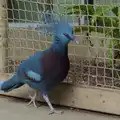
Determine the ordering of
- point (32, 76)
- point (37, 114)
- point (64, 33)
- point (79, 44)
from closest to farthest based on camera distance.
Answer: point (64, 33) < point (32, 76) < point (37, 114) < point (79, 44)

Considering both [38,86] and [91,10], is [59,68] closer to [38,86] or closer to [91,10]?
[38,86]

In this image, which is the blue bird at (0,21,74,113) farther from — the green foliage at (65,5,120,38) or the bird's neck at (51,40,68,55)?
the green foliage at (65,5,120,38)

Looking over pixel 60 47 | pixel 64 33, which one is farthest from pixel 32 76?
pixel 64 33

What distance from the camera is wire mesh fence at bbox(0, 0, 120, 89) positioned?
11.9 ft

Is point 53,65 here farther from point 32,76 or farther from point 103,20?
point 103,20

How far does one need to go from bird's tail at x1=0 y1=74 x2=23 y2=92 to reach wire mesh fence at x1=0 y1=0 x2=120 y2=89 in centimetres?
38

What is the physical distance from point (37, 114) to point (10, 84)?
368 millimetres

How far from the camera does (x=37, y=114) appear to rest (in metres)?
3.58

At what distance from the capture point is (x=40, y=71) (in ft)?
11.1

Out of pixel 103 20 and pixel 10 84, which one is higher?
pixel 103 20

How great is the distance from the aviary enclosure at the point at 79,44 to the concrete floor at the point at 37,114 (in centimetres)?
6

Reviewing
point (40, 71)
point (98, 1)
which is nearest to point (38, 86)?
point (40, 71)

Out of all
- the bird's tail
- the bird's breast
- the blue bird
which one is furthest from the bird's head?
the bird's tail

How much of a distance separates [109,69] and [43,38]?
693mm
